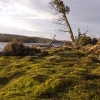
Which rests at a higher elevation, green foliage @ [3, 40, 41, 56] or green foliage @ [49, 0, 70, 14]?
green foliage @ [49, 0, 70, 14]

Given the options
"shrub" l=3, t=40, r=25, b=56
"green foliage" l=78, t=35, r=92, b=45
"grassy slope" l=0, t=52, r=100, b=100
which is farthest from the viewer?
"green foliage" l=78, t=35, r=92, b=45

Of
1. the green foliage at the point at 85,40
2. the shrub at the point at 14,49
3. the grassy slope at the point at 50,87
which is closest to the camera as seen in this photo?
the grassy slope at the point at 50,87

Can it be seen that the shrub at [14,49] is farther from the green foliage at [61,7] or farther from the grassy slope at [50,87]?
the green foliage at [61,7]

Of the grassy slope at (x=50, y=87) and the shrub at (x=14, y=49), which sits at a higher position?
the shrub at (x=14, y=49)

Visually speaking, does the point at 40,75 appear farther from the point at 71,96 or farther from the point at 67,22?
the point at 67,22

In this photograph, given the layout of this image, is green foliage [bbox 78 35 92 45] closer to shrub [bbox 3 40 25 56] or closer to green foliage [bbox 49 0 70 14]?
green foliage [bbox 49 0 70 14]

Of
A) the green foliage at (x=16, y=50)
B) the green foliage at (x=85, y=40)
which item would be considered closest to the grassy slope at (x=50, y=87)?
the green foliage at (x=16, y=50)

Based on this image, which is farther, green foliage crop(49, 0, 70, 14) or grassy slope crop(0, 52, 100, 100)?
green foliage crop(49, 0, 70, 14)

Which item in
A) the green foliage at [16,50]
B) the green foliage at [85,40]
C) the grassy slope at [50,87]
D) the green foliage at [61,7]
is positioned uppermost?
the green foliage at [61,7]

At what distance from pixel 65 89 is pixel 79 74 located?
216 cm

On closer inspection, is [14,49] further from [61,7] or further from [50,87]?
[61,7]

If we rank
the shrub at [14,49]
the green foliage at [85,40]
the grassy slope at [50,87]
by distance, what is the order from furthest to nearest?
the green foliage at [85,40], the shrub at [14,49], the grassy slope at [50,87]

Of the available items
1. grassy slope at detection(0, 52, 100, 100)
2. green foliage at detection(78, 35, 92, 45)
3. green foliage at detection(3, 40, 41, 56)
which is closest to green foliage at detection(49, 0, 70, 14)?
green foliage at detection(78, 35, 92, 45)

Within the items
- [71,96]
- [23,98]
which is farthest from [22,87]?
[71,96]
